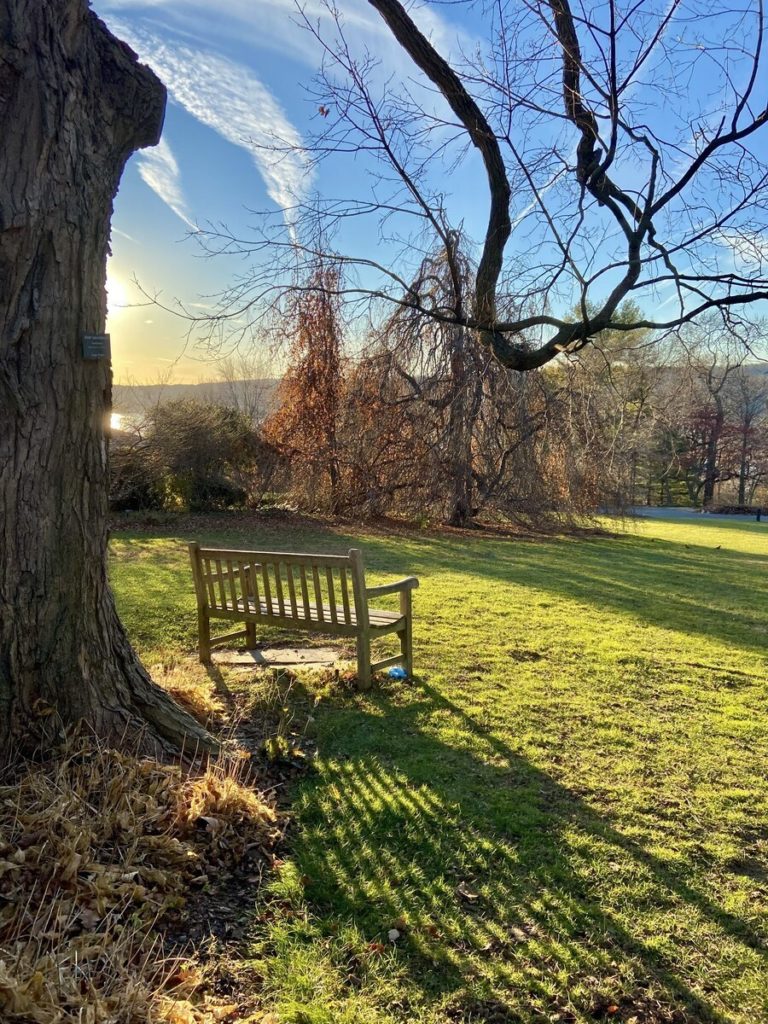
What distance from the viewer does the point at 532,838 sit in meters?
2.68

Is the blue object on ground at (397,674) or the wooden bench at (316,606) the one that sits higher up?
the wooden bench at (316,606)

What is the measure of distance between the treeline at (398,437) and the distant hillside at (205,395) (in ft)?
1.68

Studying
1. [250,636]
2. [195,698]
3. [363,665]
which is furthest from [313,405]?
[195,698]

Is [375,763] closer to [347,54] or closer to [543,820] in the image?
[543,820]

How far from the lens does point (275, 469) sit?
15.7 m

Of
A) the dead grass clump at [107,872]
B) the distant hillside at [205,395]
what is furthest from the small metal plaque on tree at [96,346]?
Result: the distant hillside at [205,395]

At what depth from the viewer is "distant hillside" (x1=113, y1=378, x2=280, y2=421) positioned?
1479cm

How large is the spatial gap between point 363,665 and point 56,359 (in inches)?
104

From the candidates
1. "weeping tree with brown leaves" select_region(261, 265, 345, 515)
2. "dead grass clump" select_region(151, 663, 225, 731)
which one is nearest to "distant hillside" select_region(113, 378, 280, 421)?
"weeping tree with brown leaves" select_region(261, 265, 345, 515)

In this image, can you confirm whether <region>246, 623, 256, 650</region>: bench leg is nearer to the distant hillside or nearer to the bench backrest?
the bench backrest

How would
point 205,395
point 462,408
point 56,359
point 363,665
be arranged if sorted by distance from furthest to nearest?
1. point 205,395
2. point 462,408
3. point 363,665
4. point 56,359

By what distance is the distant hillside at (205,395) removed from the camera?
48.5ft

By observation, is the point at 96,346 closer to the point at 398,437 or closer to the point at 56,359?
the point at 56,359

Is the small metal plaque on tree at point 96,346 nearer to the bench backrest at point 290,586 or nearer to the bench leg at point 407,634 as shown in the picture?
the bench backrest at point 290,586
